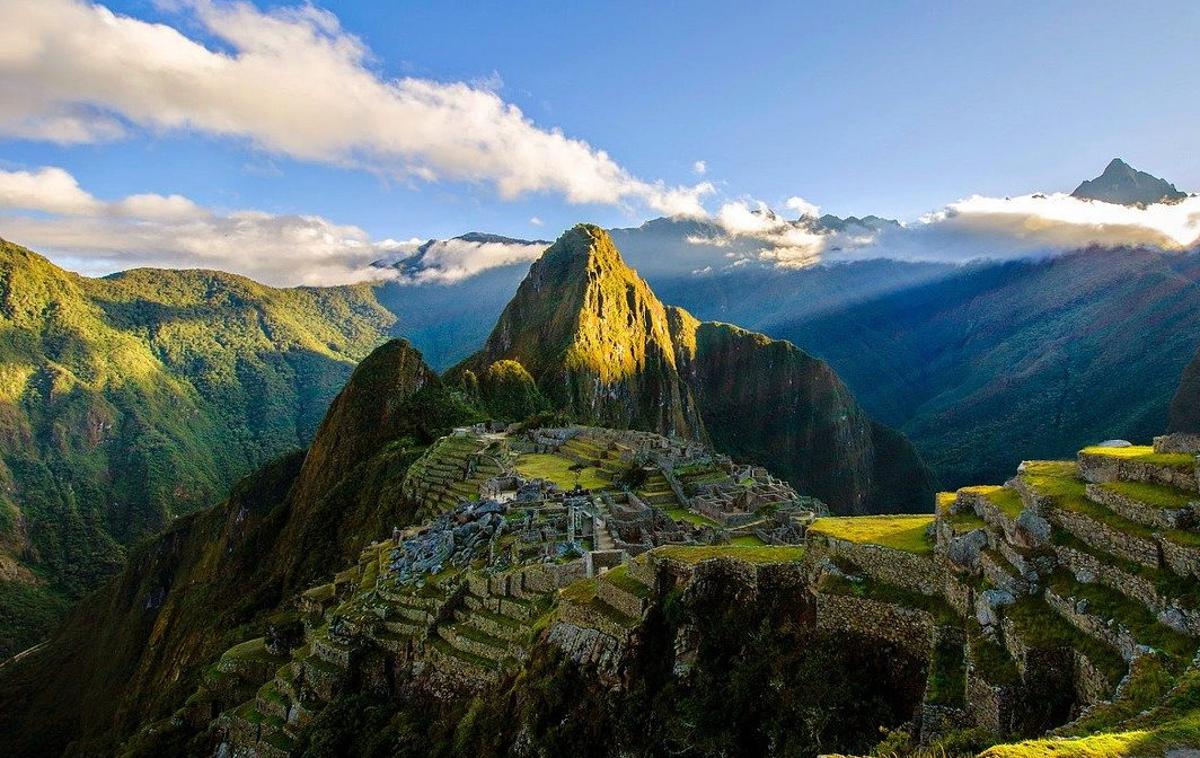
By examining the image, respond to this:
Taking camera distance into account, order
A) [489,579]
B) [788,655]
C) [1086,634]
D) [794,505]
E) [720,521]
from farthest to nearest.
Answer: [794,505] < [720,521] < [489,579] < [788,655] < [1086,634]

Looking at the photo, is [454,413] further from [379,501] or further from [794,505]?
[794,505]

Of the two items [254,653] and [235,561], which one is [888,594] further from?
[235,561]

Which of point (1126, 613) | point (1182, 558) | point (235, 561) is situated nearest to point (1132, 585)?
point (1126, 613)

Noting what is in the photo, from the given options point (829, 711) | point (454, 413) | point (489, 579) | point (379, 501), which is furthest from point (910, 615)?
point (454, 413)

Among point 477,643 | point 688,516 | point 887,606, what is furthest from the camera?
point 688,516

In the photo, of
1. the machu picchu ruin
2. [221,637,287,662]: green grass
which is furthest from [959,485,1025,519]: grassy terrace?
[221,637,287,662]: green grass

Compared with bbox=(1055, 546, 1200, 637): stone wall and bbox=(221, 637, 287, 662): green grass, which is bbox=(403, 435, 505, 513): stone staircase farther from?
bbox=(1055, 546, 1200, 637): stone wall

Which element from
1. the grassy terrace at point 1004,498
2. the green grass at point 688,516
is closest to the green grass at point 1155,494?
the grassy terrace at point 1004,498
